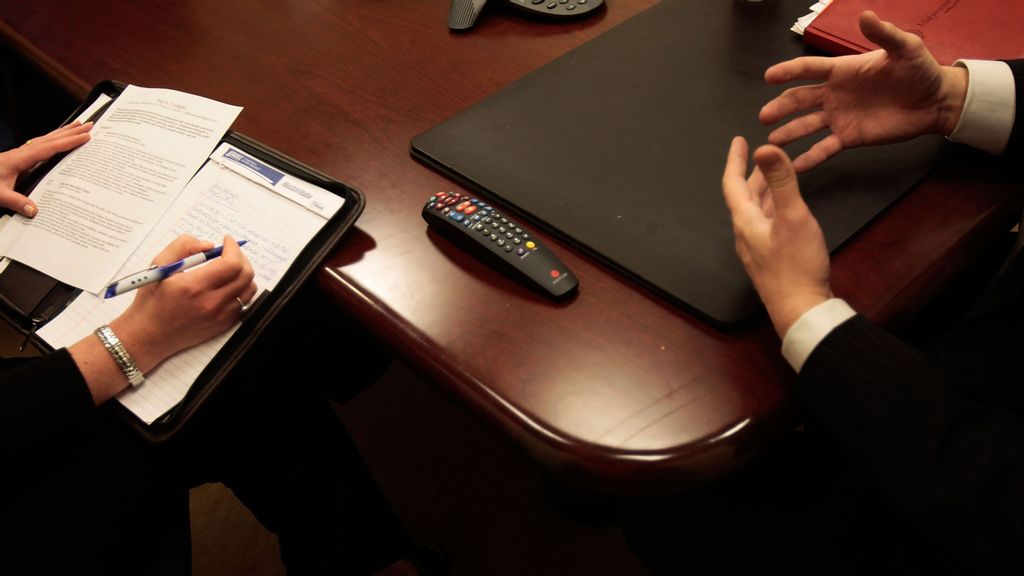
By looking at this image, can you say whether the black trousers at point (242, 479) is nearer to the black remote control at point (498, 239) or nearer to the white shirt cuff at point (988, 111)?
the black remote control at point (498, 239)

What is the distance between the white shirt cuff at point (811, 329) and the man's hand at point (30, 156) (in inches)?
33.8

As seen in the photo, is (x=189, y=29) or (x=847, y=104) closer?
(x=847, y=104)

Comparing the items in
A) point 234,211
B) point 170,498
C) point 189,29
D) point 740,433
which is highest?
point 189,29

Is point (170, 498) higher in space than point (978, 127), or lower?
lower

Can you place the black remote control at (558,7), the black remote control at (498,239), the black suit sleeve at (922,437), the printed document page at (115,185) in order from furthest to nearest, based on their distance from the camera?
the black remote control at (558,7) → the printed document page at (115,185) → the black remote control at (498,239) → the black suit sleeve at (922,437)

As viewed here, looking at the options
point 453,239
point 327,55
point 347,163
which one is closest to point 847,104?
point 453,239

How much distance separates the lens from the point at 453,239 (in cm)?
72

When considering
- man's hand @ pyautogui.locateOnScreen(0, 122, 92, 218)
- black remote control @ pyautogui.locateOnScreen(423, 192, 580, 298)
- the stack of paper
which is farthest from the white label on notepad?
the stack of paper

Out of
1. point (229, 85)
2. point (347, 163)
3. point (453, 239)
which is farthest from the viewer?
point (229, 85)

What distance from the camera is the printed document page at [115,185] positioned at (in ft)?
2.61

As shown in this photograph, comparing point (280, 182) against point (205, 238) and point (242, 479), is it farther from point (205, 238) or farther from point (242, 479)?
point (242, 479)

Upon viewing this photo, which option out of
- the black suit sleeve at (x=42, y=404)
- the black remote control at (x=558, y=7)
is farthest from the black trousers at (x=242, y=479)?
the black remote control at (x=558, y=7)

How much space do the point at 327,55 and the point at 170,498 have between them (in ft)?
1.96

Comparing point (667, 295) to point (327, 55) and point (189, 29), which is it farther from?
point (189, 29)
